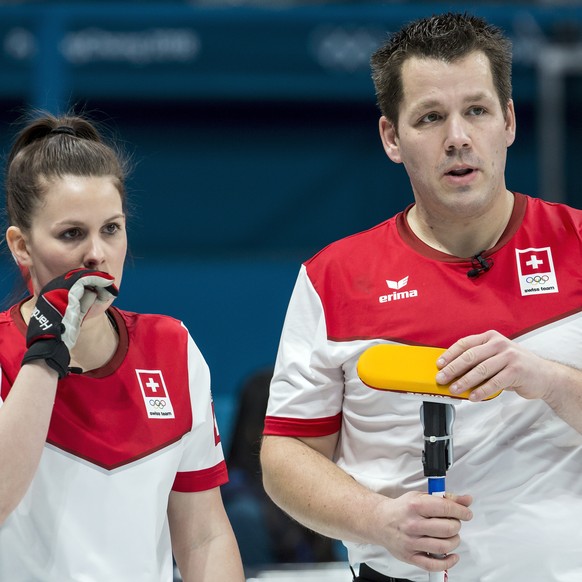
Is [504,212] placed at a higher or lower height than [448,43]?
lower

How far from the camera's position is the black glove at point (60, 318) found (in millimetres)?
2369

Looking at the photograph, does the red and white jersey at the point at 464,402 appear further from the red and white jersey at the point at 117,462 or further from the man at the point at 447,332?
the red and white jersey at the point at 117,462

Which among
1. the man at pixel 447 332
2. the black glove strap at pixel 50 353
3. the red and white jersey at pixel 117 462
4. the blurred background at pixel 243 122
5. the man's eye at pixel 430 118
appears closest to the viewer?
the black glove strap at pixel 50 353

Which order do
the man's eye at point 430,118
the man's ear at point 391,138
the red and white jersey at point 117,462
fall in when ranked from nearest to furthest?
1. the red and white jersey at point 117,462
2. the man's eye at point 430,118
3. the man's ear at point 391,138

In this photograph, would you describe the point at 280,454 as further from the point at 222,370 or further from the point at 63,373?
the point at 222,370

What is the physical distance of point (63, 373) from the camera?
7.86 ft

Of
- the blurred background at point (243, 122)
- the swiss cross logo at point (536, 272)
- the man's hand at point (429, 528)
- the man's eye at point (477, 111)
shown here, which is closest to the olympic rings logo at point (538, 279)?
the swiss cross logo at point (536, 272)

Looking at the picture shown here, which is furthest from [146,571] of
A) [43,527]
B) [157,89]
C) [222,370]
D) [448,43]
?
→ [157,89]

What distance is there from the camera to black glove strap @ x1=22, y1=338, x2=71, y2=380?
2365mm

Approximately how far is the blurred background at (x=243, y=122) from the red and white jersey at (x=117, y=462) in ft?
11.3

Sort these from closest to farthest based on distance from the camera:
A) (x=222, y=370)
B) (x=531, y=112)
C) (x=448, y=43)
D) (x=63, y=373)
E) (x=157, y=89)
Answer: (x=63, y=373)
(x=448, y=43)
(x=222, y=370)
(x=157, y=89)
(x=531, y=112)

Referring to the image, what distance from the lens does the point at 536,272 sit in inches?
106

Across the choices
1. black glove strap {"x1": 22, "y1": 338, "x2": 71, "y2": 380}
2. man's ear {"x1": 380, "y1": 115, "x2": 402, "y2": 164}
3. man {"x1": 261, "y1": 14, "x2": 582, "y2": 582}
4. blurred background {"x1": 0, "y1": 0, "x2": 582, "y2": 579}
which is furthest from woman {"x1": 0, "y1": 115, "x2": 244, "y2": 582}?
blurred background {"x1": 0, "y1": 0, "x2": 582, "y2": 579}

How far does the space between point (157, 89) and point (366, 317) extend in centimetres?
593
